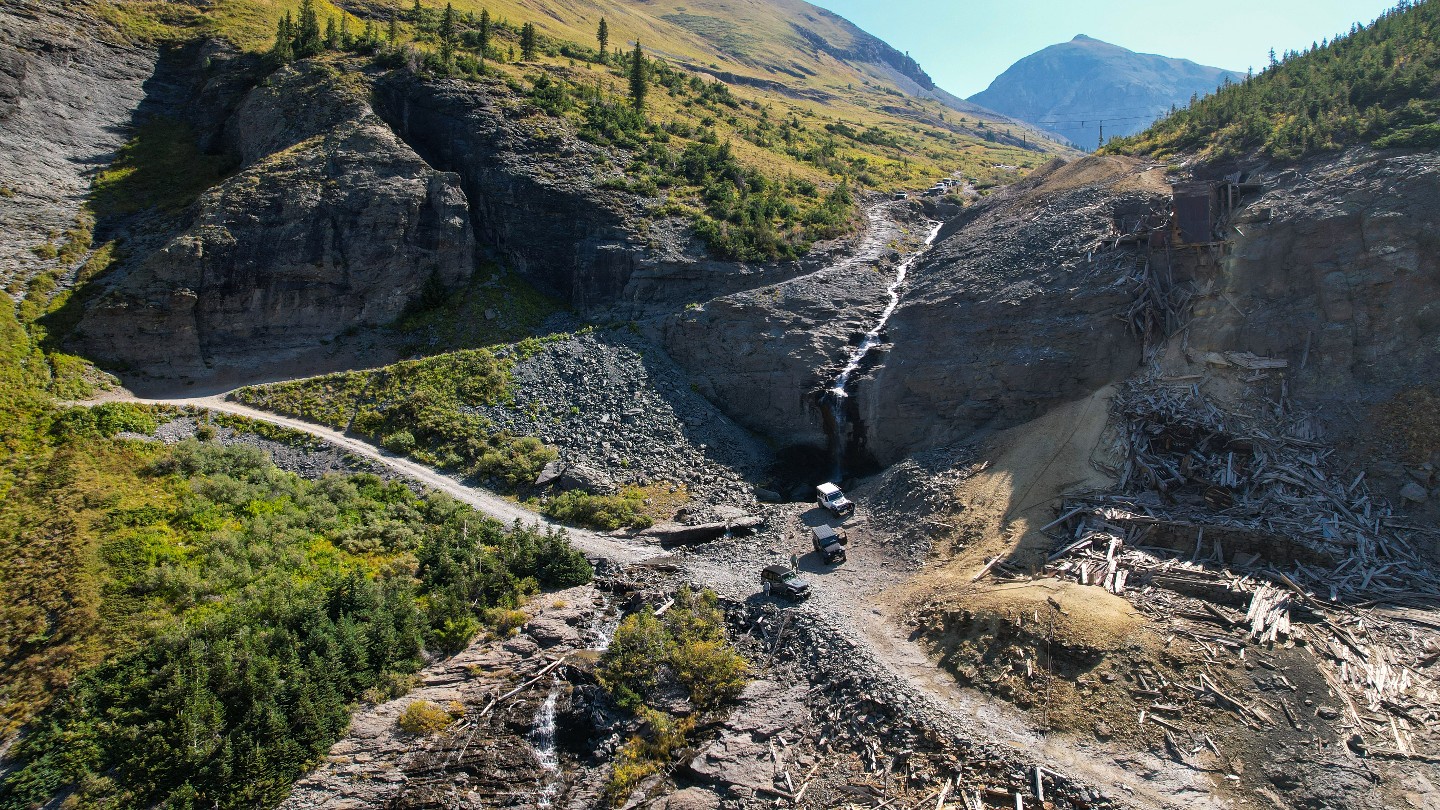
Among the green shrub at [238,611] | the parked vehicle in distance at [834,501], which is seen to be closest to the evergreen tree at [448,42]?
the green shrub at [238,611]

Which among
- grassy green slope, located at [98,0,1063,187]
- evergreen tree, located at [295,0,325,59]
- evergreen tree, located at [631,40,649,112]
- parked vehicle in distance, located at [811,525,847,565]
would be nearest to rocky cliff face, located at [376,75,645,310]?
evergreen tree, located at [295,0,325,59]

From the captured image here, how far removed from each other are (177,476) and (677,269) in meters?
27.7

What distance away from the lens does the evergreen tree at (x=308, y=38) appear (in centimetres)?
5325

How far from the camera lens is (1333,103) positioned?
33438 millimetres

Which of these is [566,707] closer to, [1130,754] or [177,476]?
[1130,754]

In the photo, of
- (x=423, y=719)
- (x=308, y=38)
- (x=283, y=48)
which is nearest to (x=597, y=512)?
(x=423, y=719)

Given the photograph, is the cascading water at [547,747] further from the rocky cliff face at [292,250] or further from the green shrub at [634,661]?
the rocky cliff face at [292,250]

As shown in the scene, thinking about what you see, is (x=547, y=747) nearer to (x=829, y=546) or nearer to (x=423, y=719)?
(x=423, y=719)

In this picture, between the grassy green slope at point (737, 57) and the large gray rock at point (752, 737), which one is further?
the grassy green slope at point (737, 57)

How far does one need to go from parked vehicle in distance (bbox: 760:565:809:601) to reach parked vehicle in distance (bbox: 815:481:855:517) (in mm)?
5506

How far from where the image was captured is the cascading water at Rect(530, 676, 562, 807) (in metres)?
17.9

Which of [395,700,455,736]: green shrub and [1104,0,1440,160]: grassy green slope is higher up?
[1104,0,1440,160]: grassy green slope

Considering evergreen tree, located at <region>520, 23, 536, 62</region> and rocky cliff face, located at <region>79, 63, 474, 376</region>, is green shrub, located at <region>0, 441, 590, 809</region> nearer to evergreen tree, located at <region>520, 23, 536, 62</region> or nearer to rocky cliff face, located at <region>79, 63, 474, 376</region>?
rocky cliff face, located at <region>79, 63, 474, 376</region>

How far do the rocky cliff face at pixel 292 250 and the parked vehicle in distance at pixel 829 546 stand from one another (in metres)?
30.9
